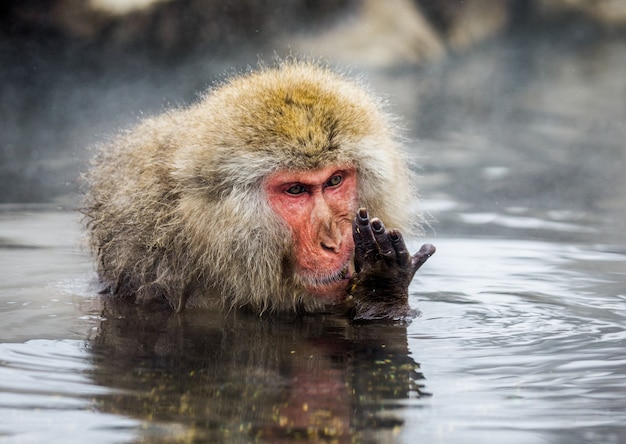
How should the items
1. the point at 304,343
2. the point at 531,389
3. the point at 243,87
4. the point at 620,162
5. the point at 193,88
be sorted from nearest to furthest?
the point at 531,389, the point at 304,343, the point at 243,87, the point at 620,162, the point at 193,88

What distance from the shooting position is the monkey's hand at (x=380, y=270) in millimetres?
5559

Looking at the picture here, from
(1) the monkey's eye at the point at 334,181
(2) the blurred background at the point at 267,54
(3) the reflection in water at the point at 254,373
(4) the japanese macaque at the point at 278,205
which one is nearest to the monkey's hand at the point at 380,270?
(4) the japanese macaque at the point at 278,205

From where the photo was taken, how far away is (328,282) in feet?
18.8

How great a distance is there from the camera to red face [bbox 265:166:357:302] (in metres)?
5.68

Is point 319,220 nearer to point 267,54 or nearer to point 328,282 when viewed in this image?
point 328,282

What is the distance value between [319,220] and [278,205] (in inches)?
11.3

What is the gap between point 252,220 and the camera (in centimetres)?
580

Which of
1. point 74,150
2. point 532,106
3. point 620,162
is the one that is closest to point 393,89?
point 532,106

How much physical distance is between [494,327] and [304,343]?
1045 millimetres

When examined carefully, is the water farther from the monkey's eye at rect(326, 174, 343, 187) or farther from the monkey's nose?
the monkey's eye at rect(326, 174, 343, 187)

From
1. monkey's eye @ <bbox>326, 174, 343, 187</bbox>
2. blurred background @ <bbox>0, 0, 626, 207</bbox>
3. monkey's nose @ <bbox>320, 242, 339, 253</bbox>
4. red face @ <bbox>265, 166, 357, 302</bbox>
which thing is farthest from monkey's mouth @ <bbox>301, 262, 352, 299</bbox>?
blurred background @ <bbox>0, 0, 626, 207</bbox>

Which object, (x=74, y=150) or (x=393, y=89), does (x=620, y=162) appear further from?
(x=74, y=150)

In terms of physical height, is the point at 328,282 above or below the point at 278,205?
below

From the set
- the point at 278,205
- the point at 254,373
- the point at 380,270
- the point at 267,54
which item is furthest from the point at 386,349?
the point at 267,54
